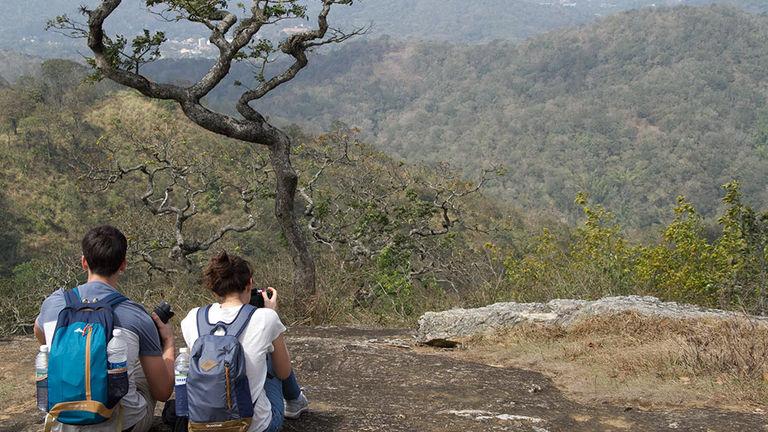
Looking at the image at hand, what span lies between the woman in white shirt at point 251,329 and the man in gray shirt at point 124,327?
0.51 feet

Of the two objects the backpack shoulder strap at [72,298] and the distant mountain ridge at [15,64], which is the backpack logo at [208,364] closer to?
the backpack shoulder strap at [72,298]

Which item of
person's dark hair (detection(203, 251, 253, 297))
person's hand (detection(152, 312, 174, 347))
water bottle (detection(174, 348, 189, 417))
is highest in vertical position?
person's dark hair (detection(203, 251, 253, 297))

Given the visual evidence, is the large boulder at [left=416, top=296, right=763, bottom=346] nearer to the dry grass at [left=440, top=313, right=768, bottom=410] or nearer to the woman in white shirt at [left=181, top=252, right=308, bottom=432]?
the dry grass at [left=440, top=313, right=768, bottom=410]

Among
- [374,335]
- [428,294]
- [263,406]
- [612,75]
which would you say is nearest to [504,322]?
[374,335]

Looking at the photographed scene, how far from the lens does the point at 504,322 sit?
724 centimetres

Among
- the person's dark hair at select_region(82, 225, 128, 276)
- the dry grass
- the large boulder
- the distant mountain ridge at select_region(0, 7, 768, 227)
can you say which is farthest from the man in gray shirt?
the distant mountain ridge at select_region(0, 7, 768, 227)

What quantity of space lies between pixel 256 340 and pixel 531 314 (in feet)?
14.5

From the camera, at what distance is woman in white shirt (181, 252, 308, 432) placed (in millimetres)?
3312

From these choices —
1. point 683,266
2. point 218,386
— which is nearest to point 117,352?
point 218,386

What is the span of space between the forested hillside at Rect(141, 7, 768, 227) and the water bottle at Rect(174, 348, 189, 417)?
253 ft

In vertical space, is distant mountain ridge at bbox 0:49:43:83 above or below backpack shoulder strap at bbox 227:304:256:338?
above

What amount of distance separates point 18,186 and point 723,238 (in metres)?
32.1

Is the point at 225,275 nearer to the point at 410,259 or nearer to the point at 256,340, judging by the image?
the point at 256,340

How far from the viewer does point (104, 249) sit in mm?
3146
